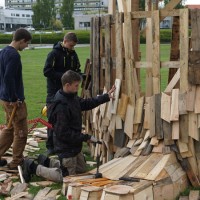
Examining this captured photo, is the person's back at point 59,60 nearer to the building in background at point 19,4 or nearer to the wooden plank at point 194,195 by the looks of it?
the wooden plank at point 194,195

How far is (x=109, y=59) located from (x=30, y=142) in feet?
9.80

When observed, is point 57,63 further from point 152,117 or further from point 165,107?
point 165,107

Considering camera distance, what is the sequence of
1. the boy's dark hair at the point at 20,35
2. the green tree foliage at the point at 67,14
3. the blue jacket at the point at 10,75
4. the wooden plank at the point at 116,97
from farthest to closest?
the green tree foliage at the point at 67,14
the boy's dark hair at the point at 20,35
the blue jacket at the point at 10,75
the wooden plank at the point at 116,97

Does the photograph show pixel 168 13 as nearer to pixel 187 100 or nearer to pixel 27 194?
pixel 187 100

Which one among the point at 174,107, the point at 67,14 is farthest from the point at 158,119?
the point at 67,14

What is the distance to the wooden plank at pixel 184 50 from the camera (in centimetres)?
578

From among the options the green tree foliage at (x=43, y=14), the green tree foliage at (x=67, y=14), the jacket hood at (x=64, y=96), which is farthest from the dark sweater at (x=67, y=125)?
the green tree foliage at (x=67, y=14)

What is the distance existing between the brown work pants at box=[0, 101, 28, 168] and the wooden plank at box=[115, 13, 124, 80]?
5.23 feet

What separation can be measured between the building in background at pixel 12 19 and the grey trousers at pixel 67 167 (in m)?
109

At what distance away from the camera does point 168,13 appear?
19.4ft

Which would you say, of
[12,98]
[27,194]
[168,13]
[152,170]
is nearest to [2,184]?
[27,194]

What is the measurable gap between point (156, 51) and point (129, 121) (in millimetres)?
1071

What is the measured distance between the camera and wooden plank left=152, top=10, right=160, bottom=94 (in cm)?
598

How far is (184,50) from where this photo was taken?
5820 millimetres
